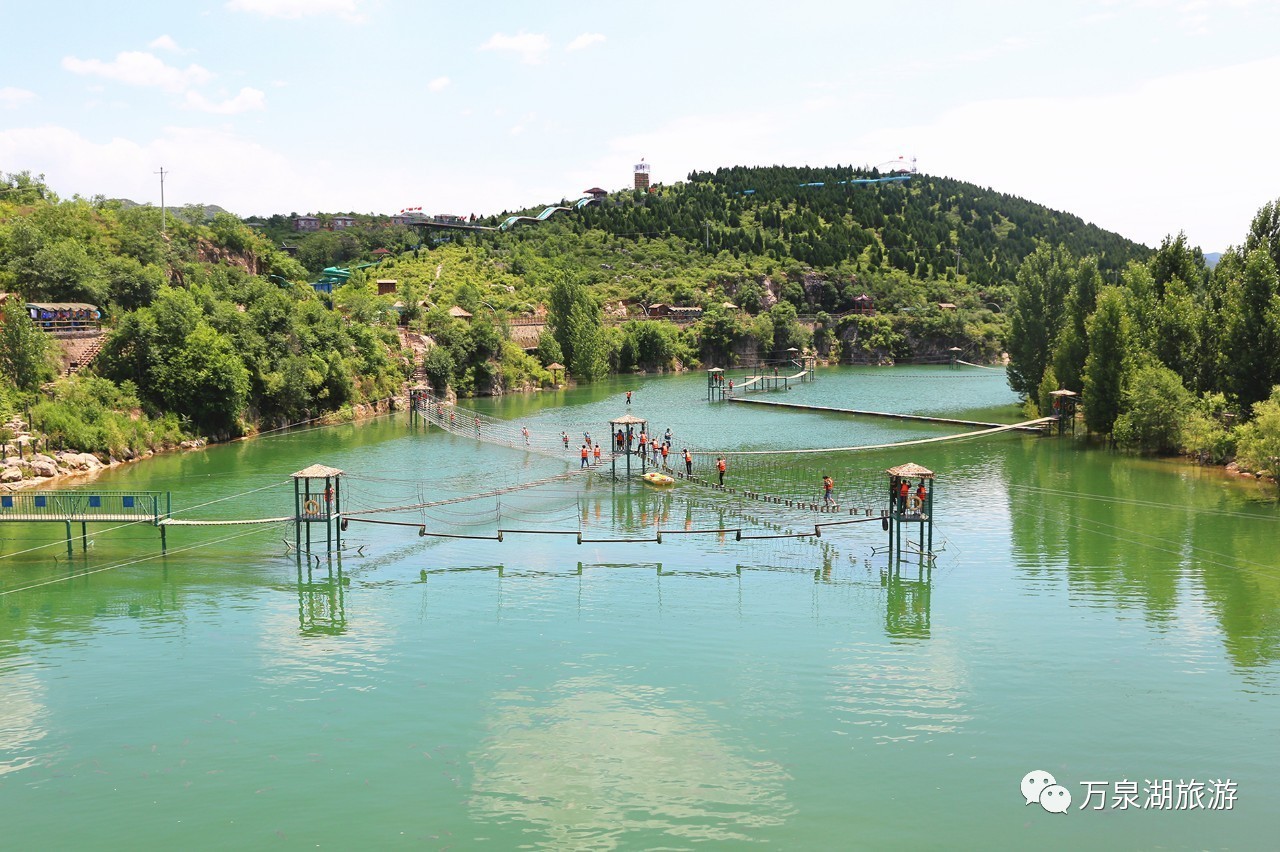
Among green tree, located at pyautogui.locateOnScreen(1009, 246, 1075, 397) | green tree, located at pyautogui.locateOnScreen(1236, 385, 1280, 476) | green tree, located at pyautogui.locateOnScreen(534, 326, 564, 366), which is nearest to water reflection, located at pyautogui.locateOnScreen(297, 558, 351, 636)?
green tree, located at pyautogui.locateOnScreen(1236, 385, 1280, 476)

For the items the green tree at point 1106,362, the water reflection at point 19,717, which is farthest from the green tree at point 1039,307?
the water reflection at point 19,717

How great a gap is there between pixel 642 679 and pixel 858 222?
133 meters

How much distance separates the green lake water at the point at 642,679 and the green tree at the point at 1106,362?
12925mm

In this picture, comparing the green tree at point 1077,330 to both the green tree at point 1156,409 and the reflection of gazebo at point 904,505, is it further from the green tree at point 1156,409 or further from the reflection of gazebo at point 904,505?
the reflection of gazebo at point 904,505

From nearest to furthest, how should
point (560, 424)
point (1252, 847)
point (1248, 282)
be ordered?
point (1252, 847)
point (1248, 282)
point (560, 424)

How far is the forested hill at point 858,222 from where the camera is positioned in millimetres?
129250

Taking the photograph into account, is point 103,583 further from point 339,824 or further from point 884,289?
point 884,289

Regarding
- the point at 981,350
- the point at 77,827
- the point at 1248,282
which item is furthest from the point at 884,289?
the point at 77,827

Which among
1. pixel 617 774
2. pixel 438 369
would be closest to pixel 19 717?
pixel 617 774

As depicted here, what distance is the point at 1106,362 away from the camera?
44.4 metres

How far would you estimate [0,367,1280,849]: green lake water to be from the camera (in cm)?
1329

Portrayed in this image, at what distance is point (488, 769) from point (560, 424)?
39492 mm

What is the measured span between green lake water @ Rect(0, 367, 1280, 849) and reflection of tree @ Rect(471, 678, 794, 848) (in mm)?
54

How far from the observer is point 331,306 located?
249ft
